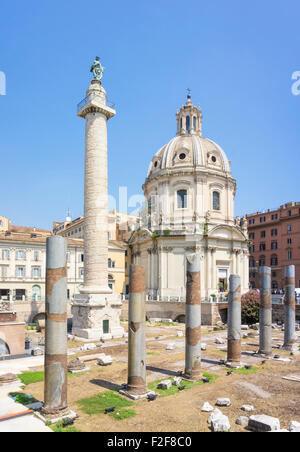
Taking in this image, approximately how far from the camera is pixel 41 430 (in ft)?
32.8

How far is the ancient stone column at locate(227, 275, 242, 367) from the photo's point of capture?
59.5ft

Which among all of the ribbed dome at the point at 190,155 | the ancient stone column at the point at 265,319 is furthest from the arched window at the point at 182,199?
the ancient stone column at the point at 265,319

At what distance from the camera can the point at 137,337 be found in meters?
13.2

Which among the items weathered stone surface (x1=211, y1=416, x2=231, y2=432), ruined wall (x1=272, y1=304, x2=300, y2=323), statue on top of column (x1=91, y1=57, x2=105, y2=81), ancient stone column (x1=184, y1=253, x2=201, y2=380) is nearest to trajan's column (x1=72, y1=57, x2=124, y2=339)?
statue on top of column (x1=91, y1=57, x2=105, y2=81)

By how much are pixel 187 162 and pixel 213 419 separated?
132 feet

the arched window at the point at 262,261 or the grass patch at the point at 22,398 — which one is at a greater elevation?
the arched window at the point at 262,261

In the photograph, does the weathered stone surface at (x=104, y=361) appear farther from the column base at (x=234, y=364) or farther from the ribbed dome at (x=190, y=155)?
the ribbed dome at (x=190, y=155)

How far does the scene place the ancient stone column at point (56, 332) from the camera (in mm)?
10961

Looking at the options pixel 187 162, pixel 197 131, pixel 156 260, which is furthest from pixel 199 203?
pixel 197 131

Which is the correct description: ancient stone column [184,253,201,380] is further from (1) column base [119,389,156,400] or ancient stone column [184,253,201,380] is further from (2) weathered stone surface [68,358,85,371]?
(2) weathered stone surface [68,358,85,371]

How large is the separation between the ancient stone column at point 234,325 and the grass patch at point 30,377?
8.97 meters

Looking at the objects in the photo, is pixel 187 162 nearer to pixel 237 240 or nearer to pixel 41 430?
pixel 237 240

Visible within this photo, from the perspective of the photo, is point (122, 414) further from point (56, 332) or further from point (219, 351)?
point (219, 351)

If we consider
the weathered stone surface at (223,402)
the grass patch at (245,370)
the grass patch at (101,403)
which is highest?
the weathered stone surface at (223,402)
